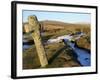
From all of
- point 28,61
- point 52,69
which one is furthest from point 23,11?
point 52,69

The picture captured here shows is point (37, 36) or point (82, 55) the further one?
point (82, 55)

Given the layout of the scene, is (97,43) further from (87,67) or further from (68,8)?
(68,8)

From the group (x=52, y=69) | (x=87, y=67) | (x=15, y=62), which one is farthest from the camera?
(x=87, y=67)

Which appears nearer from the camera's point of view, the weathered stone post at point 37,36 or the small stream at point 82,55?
the weathered stone post at point 37,36

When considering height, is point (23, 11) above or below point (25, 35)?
above

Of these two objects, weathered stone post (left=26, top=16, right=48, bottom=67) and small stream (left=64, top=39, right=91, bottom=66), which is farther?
small stream (left=64, top=39, right=91, bottom=66)

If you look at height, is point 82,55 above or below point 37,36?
below

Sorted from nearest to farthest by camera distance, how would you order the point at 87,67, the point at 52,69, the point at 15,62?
the point at 15,62 → the point at 52,69 → the point at 87,67
